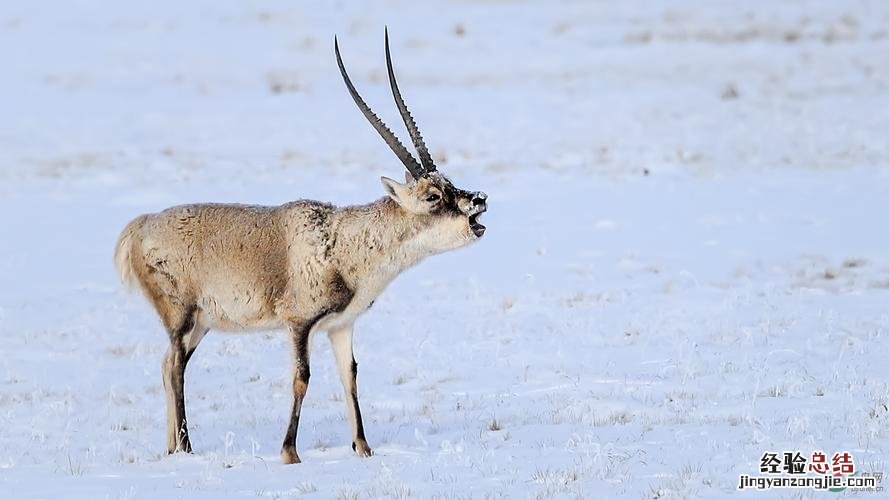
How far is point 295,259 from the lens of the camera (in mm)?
8766

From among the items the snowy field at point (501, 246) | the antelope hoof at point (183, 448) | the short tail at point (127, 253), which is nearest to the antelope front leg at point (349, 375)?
the snowy field at point (501, 246)

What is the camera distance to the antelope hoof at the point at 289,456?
27.4 feet

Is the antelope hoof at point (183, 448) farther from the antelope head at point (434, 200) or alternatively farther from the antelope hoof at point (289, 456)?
the antelope head at point (434, 200)

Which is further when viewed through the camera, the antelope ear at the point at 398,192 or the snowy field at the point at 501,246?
the antelope ear at the point at 398,192

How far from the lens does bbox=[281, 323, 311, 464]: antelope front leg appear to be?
838 cm

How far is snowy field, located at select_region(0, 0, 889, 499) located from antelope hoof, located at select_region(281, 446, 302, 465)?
0.12 metres

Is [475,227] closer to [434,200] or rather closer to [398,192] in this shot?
[434,200]

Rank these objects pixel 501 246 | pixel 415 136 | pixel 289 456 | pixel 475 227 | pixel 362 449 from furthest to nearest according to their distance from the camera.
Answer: pixel 501 246 → pixel 415 136 → pixel 362 449 → pixel 475 227 → pixel 289 456

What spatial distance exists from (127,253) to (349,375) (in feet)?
5.87

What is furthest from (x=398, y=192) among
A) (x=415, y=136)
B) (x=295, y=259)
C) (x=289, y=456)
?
(x=289, y=456)

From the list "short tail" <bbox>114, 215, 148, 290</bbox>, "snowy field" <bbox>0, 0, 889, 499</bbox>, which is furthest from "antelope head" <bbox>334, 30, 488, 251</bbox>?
"short tail" <bbox>114, 215, 148, 290</bbox>

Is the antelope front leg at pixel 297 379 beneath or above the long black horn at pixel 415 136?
beneath

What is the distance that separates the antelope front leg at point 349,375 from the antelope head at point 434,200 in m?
0.90

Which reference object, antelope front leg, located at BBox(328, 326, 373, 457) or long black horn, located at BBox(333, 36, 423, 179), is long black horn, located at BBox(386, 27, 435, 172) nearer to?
long black horn, located at BBox(333, 36, 423, 179)
